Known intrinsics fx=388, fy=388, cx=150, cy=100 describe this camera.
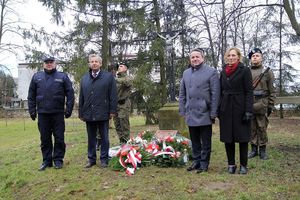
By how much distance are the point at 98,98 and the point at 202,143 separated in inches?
73.3

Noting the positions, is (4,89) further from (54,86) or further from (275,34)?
(54,86)

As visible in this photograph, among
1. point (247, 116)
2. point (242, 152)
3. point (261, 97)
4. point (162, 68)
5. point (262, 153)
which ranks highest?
point (162, 68)

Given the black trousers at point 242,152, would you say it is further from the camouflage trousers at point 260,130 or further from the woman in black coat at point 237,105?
the camouflage trousers at point 260,130

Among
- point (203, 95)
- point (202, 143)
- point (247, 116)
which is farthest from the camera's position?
point (202, 143)

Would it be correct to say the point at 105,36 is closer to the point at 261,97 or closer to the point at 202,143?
the point at 261,97

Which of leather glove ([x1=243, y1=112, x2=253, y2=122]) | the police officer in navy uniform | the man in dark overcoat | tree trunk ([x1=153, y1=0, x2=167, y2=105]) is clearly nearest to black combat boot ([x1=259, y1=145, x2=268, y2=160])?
leather glove ([x1=243, y1=112, x2=253, y2=122])

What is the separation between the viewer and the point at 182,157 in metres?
6.38

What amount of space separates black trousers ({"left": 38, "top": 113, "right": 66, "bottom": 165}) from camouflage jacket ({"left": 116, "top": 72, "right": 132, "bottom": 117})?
1.81 metres

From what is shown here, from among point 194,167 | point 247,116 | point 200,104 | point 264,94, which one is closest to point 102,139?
point 194,167

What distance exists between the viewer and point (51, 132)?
6789mm

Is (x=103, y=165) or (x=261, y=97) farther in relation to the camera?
(x=261, y=97)

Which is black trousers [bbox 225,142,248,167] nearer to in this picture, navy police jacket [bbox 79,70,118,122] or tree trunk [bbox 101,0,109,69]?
navy police jacket [bbox 79,70,118,122]

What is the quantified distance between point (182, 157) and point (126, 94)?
2475 mm

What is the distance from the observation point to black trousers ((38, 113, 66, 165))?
663 centimetres
